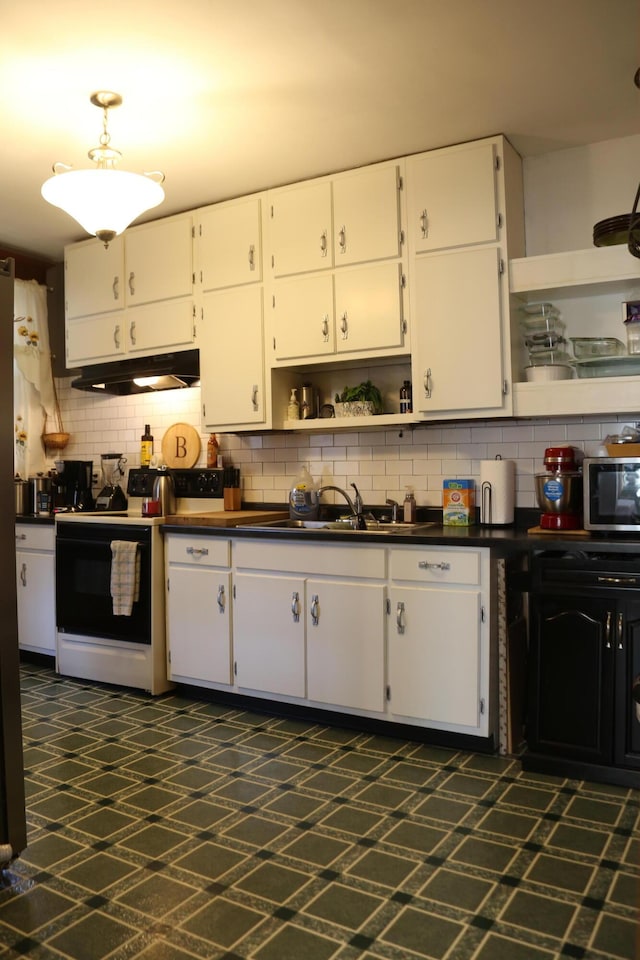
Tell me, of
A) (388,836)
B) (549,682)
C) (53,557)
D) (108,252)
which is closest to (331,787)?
(388,836)

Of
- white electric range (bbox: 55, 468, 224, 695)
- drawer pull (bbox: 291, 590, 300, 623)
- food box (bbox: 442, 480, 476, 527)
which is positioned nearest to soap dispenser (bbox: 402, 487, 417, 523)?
food box (bbox: 442, 480, 476, 527)

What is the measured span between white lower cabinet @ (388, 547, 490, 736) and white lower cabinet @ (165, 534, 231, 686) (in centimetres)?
90

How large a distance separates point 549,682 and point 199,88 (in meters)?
2.63

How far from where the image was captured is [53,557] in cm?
439

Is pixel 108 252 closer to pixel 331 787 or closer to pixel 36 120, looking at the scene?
pixel 36 120

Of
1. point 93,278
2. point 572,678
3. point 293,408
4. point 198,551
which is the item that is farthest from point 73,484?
point 572,678

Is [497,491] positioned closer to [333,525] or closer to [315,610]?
[333,525]

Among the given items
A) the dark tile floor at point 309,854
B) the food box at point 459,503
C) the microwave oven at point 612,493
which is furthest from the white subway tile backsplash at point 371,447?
the dark tile floor at point 309,854

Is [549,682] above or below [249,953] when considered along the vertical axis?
above

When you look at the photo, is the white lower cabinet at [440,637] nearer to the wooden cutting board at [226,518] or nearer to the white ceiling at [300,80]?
the wooden cutting board at [226,518]

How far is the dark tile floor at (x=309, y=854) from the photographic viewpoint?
1.84m

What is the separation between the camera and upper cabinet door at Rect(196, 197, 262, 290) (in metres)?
3.90

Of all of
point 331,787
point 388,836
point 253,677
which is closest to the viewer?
point 388,836

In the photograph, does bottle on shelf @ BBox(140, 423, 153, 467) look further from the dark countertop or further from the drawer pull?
the drawer pull
